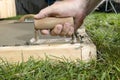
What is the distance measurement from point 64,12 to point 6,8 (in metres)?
2.34

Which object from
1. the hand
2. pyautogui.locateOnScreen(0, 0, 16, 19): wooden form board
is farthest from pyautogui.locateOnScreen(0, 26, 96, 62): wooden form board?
pyautogui.locateOnScreen(0, 0, 16, 19): wooden form board

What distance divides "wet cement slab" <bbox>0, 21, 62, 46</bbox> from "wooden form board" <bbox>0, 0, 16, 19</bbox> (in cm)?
127

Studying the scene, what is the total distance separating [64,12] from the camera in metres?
1.71

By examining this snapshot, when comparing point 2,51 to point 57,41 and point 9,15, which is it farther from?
point 9,15

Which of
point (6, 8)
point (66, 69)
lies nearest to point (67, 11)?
point (66, 69)

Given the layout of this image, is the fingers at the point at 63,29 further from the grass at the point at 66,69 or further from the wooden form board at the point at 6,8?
the wooden form board at the point at 6,8

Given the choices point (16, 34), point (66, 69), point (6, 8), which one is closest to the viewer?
point (66, 69)

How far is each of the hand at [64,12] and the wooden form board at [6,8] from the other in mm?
2149

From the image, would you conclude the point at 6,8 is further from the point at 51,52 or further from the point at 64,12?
the point at 51,52

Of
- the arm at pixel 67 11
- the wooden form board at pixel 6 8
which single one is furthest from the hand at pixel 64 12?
the wooden form board at pixel 6 8

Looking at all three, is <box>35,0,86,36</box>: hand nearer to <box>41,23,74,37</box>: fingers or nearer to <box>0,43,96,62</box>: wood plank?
<box>41,23,74,37</box>: fingers

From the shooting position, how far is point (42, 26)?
1.63m

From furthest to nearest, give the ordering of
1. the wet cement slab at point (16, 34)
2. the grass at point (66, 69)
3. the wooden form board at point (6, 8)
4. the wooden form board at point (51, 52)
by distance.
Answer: the wooden form board at point (6, 8)
the wet cement slab at point (16, 34)
the wooden form board at point (51, 52)
the grass at point (66, 69)

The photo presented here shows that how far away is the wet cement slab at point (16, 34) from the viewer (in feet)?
6.15
